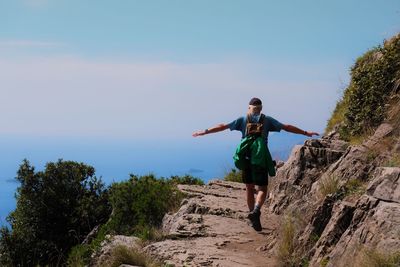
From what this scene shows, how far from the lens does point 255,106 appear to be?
10.6 metres

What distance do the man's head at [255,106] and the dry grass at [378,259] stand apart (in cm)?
485

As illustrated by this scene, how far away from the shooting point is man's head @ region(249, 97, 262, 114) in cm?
1060

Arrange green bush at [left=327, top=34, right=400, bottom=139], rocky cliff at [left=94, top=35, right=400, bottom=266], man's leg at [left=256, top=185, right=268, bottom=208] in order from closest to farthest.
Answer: rocky cliff at [left=94, top=35, right=400, bottom=266], man's leg at [left=256, top=185, right=268, bottom=208], green bush at [left=327, top=34, right=400, bottom=139]

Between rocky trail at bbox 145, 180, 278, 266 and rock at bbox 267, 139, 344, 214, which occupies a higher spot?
rock at bbox 267, 139, 344, 214

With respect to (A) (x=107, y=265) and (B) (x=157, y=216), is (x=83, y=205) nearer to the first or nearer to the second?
(B) (x=157, y=216)

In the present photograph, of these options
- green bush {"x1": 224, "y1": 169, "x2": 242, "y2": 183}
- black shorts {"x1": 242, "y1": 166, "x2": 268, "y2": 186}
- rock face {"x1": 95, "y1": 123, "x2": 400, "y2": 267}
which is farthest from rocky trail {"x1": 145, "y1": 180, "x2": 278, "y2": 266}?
green bush {"x1": 224, "y1": 169, "x2": 242, "y2": 183}

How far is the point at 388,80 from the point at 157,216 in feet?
22.8

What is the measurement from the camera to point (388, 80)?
13.0 metres

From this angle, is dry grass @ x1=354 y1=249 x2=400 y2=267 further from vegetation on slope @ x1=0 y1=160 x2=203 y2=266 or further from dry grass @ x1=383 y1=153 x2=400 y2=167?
vegetation on slope @ x1=0 y1=160 x2=203 y2=266

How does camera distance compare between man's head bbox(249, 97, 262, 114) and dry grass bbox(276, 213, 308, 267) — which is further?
man's head bbox(249, 97, 262, 114)

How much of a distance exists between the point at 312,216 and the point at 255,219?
204cm


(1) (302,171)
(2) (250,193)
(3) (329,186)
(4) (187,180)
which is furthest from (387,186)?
(4) (187,180)

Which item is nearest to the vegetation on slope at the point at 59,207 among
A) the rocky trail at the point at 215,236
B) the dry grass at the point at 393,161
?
the rocky trail at the point at 215,236

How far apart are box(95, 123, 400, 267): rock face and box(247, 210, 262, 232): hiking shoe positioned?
0.16 m
